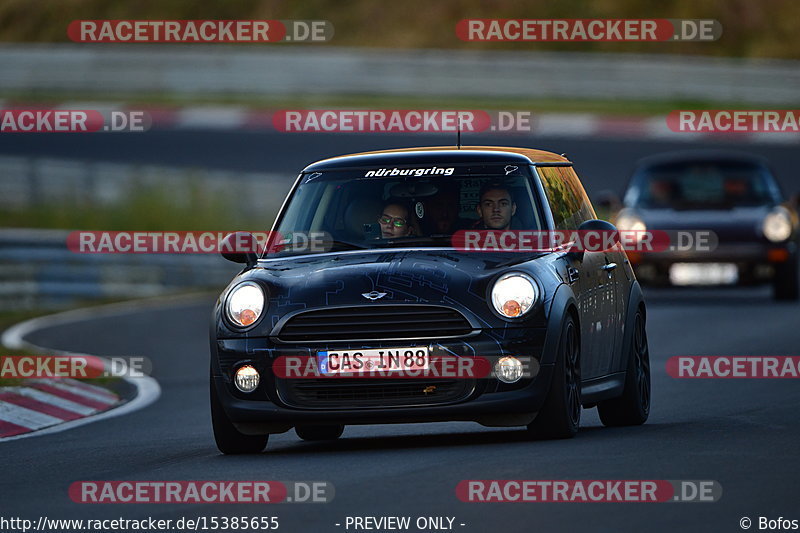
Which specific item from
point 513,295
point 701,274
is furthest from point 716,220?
point 513,295

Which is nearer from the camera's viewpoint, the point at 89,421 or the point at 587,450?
the point at 587,450

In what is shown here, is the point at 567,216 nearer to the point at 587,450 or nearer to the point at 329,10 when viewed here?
the point at 587,450

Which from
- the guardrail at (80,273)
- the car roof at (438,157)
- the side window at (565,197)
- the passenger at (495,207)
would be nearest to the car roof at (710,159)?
the guardrail at (80,273)

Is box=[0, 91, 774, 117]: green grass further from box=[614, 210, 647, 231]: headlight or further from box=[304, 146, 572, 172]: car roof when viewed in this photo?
box=[304, 146, 572, 172]: car roof

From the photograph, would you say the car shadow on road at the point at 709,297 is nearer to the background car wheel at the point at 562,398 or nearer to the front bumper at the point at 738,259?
the front bumper at the point at 738,259

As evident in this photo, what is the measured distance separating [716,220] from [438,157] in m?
10.4

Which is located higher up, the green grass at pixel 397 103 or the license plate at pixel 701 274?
the green grass at pixel 397 103

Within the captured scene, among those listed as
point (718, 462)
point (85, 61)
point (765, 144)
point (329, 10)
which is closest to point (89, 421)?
point (718, 462)

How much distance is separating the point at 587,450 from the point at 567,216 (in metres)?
1.81

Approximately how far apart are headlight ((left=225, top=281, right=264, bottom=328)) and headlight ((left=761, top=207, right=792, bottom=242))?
455 inches

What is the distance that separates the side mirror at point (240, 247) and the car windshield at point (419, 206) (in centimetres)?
16

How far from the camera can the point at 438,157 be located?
10.2m

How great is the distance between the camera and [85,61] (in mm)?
37656

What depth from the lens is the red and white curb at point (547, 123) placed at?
111 ft
